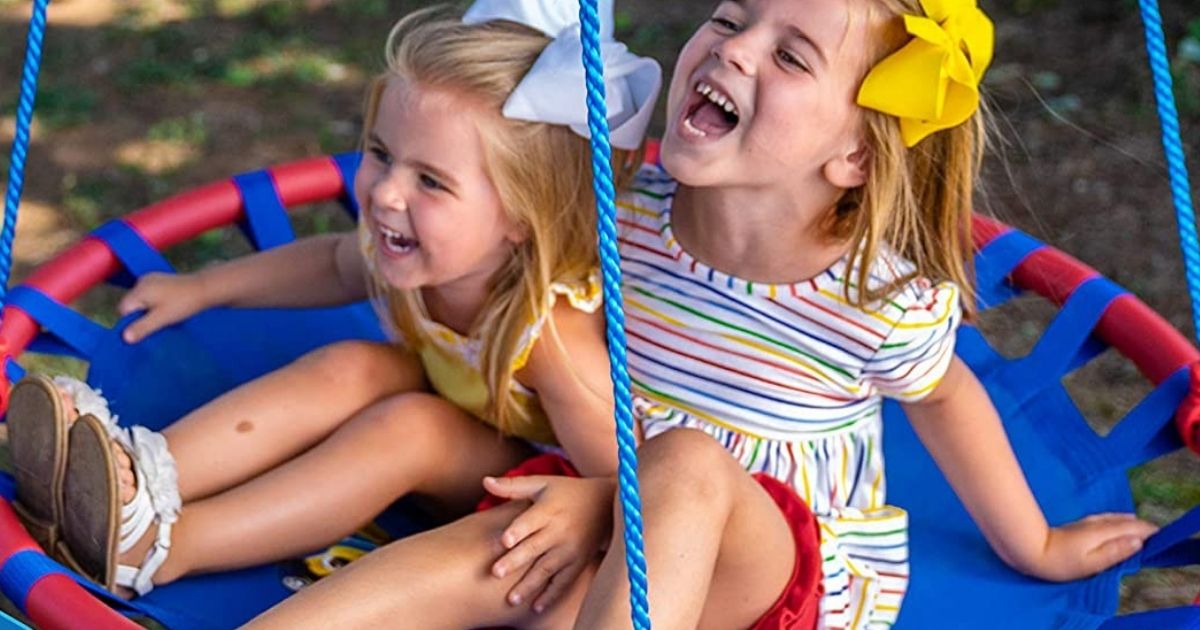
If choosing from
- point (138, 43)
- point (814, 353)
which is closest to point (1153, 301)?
point (814, 353)

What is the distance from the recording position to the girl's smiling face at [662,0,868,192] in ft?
5.48

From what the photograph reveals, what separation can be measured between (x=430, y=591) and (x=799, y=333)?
51cm

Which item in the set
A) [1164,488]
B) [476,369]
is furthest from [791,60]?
[1164,488]

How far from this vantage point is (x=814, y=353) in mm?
1828

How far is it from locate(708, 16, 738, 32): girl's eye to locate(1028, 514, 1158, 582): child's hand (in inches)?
28.1

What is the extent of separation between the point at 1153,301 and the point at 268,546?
6.25 feet

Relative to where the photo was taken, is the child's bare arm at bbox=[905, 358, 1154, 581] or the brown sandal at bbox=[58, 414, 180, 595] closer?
the brown sandal at bbox=[58, 414, 180, 595]

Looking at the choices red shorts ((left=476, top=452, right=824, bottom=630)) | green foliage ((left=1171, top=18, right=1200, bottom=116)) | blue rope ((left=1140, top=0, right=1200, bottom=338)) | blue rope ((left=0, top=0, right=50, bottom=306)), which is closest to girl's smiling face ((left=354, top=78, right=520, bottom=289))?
red shorts ((left=476, top=452, right=824, bottom=630))

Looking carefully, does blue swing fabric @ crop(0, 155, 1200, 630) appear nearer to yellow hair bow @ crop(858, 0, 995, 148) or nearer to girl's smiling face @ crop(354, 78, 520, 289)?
→ girl's smiling face @ crop(354, 78, 520, 289)

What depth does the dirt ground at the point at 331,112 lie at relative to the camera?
3209 mm

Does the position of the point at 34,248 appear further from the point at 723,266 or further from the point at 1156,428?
the point at 1156,428

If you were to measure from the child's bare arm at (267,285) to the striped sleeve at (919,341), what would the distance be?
0.71m

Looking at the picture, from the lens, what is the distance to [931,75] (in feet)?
5.34

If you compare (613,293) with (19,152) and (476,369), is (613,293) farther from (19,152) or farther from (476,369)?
(19,152)
